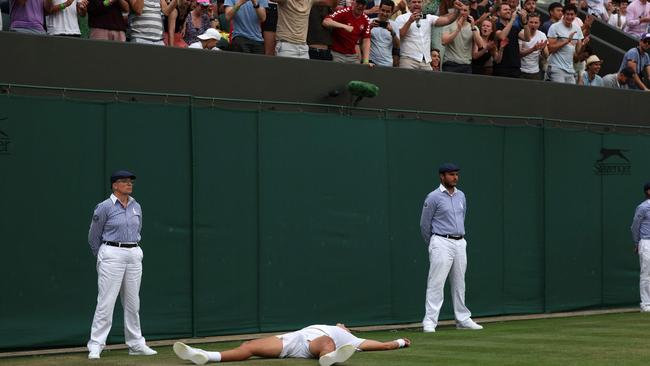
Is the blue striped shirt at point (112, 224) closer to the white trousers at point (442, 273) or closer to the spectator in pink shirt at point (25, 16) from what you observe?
the spectator in pink shirt at point (25, 16)

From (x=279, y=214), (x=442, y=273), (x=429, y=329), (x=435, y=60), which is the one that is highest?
(x=435, y=60)

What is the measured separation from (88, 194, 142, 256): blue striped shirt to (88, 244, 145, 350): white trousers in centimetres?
10

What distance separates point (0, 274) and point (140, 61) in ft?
10.7

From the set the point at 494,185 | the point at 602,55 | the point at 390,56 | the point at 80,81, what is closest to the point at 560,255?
the point at 494,185

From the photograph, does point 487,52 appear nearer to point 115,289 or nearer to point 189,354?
point 115,289

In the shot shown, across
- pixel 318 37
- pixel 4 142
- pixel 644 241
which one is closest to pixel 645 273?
pixel 644 241

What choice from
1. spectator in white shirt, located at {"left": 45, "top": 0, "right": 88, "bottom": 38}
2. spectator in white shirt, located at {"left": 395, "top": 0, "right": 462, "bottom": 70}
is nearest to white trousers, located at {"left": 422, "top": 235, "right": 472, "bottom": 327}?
spectator in white shirt, located at {"left": 395, "top": 0, "right": 462, "bottom": 70}

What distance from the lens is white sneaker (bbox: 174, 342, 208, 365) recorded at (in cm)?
1098

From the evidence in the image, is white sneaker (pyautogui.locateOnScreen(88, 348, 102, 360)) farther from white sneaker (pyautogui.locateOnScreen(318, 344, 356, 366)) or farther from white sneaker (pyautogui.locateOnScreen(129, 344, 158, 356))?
white sneaker (pyautogui.locateOnScreen(318, 344, 356, 366))

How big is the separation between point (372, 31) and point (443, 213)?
4.24m

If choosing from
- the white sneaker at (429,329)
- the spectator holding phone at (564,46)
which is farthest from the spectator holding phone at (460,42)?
the white sneaker at (429,329)

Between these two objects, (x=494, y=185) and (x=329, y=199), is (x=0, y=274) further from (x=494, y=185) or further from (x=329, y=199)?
(x=494, y=185)

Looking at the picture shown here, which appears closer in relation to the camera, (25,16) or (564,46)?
(25,16)

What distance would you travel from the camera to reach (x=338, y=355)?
10758 mm
